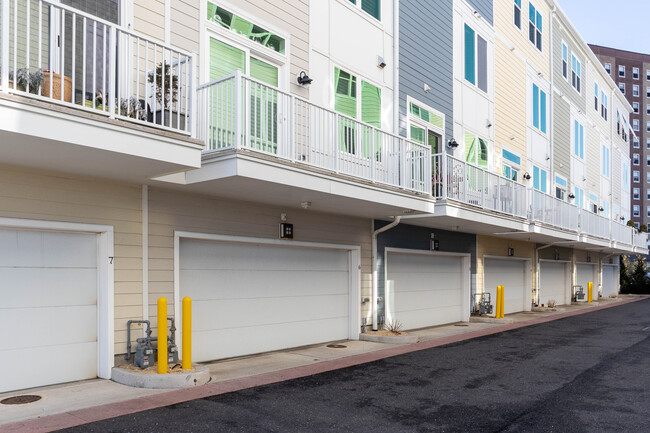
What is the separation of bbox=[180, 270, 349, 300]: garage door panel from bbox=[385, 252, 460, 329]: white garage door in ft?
5.60

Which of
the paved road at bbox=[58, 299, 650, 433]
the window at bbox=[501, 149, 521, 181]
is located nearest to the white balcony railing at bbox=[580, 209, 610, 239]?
the window at bbox=[501, 149, 521, 181]

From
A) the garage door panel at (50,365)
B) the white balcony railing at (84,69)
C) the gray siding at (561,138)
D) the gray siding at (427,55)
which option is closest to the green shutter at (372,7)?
the gray siding at (427,55)

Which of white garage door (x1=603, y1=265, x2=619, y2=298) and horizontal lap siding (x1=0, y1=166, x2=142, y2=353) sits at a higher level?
horizontal lap siding (x1=0, y1=166, x2=142, y2=353)

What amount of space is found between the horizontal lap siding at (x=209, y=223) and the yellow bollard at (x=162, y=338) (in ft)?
2.51

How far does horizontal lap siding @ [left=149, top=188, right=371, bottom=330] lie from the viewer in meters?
8.02

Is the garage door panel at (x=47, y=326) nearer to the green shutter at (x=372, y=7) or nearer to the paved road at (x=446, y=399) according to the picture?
the paved road at (x=446, y=399)

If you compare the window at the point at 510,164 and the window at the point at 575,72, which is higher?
the window at the point at 575,72

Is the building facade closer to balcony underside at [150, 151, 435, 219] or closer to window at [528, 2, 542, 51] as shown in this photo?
balcony underside at [150, 151, 435, 219]

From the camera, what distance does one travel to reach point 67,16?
7.07m

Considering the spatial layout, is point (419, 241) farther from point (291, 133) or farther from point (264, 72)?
point (291, 133)

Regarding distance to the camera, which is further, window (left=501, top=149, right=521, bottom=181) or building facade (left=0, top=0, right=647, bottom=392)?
window (left=501, top=149, right=521, bottom=181)

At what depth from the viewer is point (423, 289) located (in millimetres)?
14336

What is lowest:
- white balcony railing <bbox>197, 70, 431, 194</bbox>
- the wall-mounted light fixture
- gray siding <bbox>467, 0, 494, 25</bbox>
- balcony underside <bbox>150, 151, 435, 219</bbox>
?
balcony underside <bbox>150, 151, 435, 219</bbox>

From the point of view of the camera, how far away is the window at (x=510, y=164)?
18.4m
